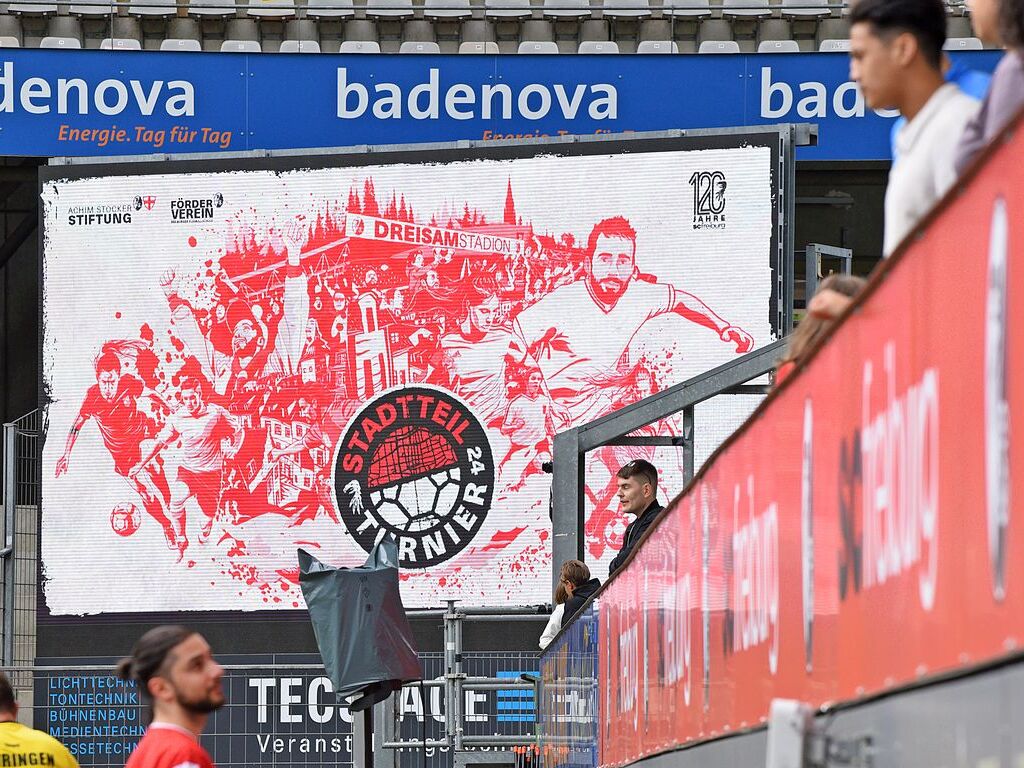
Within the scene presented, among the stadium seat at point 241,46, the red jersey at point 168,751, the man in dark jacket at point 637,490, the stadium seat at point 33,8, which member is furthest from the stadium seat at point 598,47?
the red jersey at point 168,751

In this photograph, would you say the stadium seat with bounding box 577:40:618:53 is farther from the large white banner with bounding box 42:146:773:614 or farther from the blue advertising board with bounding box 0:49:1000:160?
the large white banner with bounding box 42:146:773:614

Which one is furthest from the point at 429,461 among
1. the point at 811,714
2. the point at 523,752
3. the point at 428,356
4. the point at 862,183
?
the point at 811,714

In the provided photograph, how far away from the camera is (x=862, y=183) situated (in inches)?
757

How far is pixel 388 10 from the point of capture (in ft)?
60.5

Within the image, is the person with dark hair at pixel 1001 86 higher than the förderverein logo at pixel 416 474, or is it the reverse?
the person with dark hair at pixel 1001 86

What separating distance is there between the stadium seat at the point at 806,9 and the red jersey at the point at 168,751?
1559 cm

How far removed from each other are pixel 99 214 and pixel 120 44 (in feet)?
9.04

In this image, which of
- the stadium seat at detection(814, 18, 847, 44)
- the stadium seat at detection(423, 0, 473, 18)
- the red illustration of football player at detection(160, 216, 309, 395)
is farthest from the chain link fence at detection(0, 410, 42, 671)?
the stadium seat at detection(814, 18, 847, 44)

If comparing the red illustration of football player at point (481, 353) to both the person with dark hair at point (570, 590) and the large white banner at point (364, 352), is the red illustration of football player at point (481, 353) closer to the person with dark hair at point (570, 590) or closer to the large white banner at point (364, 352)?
the large white banner at point (364, 352)

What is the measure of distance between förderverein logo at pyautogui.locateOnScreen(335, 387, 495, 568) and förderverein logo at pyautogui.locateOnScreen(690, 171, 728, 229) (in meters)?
2.40

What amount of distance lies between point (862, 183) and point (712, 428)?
16.9 ft

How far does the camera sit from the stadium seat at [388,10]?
727 inches

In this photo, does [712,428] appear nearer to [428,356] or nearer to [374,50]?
[428,356]

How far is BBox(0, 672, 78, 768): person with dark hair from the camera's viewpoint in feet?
19.4
